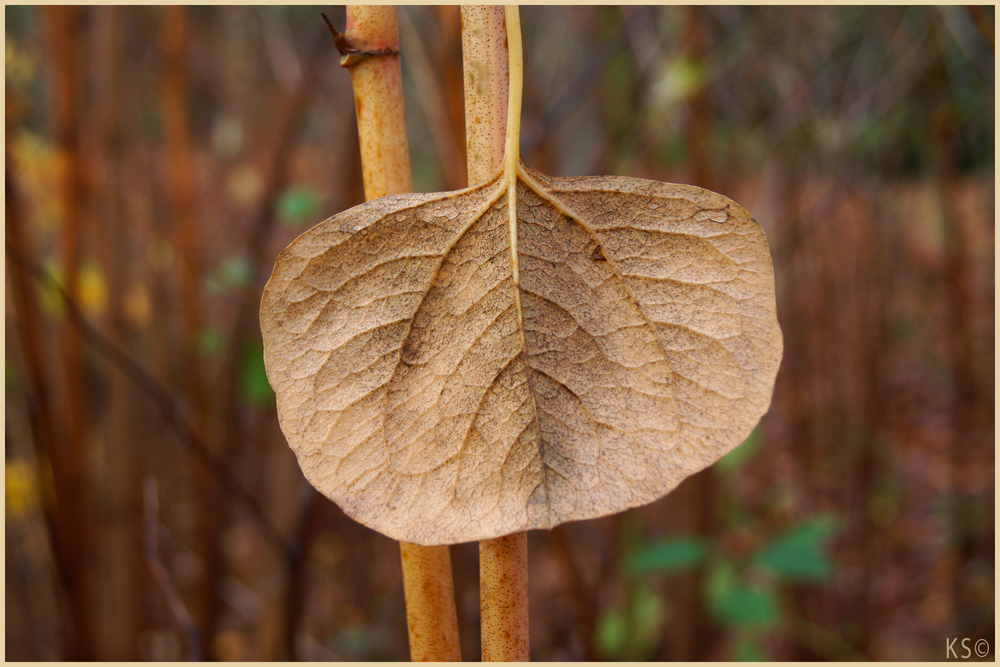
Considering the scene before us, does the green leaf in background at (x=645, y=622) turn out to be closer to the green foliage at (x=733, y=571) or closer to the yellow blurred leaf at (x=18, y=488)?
the green foliage at (x=733, y=571)

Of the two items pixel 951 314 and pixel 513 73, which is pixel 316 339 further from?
pixel 951 314

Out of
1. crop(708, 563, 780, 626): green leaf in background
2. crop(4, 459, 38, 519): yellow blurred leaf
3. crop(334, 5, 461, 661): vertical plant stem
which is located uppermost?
crop(334, 5, 461, 661): vertical plant stem

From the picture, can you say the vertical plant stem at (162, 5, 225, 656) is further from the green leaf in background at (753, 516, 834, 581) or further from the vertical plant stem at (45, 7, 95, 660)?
the green leaf in background at (753, 516, 834, 581)

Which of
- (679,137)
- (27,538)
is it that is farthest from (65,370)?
(679,137)

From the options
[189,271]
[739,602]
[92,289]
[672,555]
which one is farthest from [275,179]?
[739,602]

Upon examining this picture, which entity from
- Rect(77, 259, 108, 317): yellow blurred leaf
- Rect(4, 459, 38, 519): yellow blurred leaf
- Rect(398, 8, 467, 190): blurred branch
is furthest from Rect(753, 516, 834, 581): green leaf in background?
Rect(77, 259, 108, 317): yellow blurred leaf
